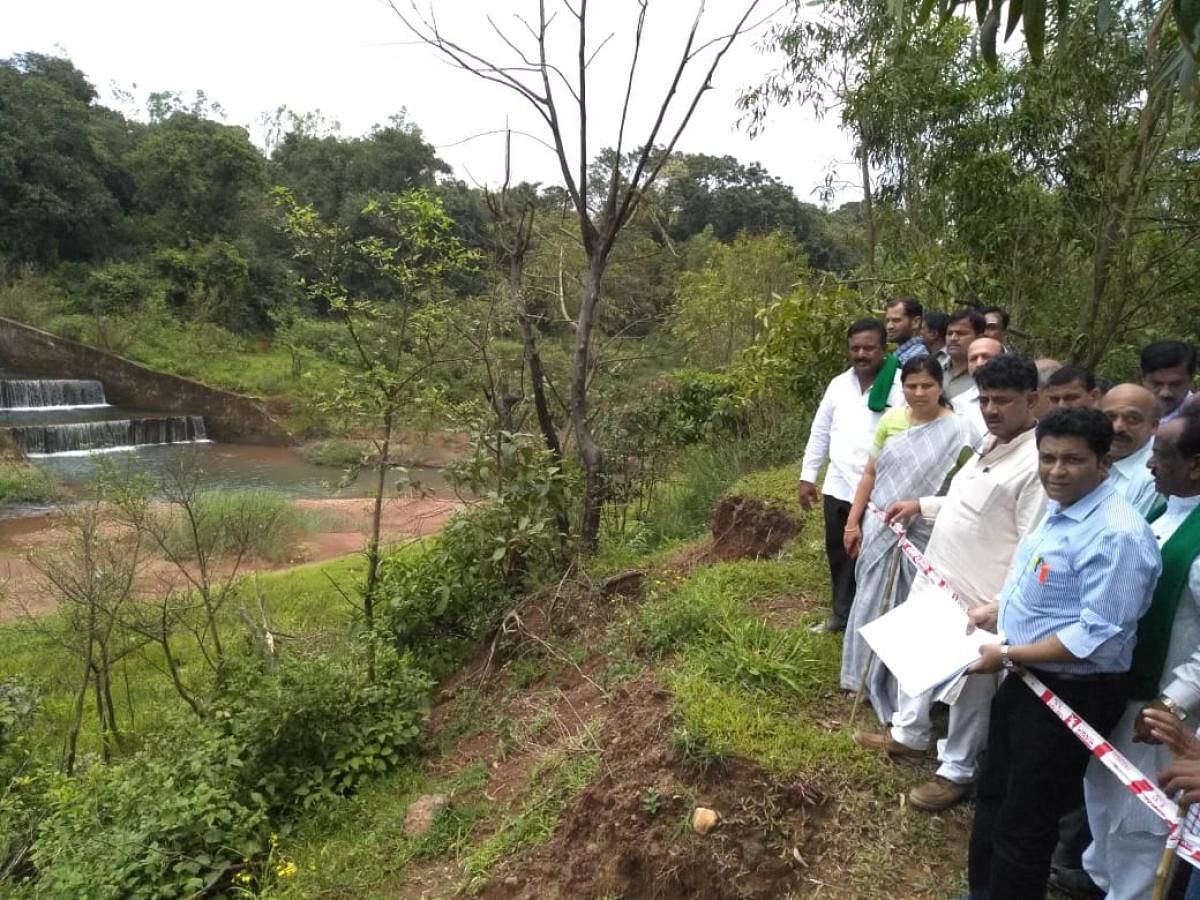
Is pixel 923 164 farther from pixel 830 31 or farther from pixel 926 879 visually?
pixel 926 879

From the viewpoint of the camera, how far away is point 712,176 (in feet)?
117

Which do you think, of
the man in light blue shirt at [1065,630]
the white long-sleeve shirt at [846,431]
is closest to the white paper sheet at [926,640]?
the man in light blue shirt at [1065,630]

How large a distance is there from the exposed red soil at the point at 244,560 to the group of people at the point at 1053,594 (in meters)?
6.62

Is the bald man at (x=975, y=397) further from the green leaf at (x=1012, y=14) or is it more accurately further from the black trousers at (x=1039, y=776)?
the green leaf at (x=1012, y=14)

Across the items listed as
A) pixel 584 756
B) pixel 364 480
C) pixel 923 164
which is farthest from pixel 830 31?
pixel 364 480

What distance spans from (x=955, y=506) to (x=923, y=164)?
242 inches

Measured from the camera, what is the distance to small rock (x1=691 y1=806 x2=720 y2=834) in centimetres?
258

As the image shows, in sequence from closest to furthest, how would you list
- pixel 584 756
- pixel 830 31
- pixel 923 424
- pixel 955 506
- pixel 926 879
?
pixel 926 879, pixel 955 506, pixel 923 424, pixel 584 756, pixel 830 31

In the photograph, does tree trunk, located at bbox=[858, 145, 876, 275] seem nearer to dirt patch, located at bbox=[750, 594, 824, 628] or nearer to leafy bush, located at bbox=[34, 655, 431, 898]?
dirt patch, located at bbox=[750, 594, 824, 628]

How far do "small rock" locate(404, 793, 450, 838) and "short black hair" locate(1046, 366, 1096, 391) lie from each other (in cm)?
300

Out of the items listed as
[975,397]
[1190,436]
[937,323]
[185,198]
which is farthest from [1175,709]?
[185,198]

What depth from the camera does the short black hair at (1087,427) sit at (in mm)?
1874

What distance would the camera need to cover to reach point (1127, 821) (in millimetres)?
1938

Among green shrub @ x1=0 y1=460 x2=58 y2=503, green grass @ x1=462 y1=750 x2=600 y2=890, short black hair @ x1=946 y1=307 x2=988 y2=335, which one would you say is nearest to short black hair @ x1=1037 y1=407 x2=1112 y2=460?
short black hair @ x1=946 y1=307 x2=988 y2=335
